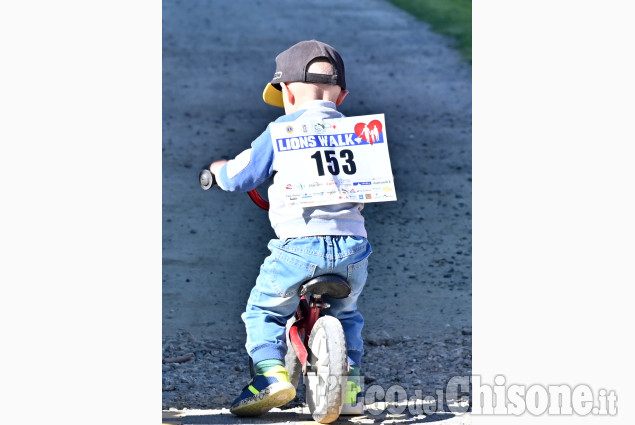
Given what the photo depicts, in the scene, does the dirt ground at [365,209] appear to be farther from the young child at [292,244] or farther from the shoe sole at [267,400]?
the young child at [292,244]

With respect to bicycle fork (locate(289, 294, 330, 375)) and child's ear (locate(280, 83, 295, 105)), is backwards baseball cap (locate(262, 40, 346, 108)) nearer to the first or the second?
child's ear (locate(280, 83, 295, 105))

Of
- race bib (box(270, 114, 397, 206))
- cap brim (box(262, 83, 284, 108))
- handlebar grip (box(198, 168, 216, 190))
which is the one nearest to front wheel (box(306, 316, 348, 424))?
race bib (box(270, 114, 397, 206))

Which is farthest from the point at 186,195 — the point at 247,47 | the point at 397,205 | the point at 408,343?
the point at 247,47

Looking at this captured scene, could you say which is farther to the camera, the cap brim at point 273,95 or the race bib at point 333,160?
the cap brim at point 273,95

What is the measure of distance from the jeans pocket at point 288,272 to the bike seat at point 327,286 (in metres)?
0.03

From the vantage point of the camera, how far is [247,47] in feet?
41.2

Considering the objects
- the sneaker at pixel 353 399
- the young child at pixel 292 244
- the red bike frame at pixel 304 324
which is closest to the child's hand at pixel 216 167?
the young child at pixel 292 244

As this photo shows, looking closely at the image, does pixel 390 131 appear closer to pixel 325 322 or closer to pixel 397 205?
pixel 397 205

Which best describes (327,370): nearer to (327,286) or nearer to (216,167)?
(327,286)

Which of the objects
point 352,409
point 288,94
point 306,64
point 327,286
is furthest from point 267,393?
point 306,64

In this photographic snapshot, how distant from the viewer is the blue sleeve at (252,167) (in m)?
4.95

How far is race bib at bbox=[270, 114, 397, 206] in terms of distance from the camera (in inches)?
191

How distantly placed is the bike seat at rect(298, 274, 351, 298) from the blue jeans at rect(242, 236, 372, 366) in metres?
0.03

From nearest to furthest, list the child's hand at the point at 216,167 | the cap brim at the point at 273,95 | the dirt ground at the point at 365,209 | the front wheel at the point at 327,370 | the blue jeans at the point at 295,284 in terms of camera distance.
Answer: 1. the front wheel at the point at 327,370
2. the blue jeans at the point at 295,284
3. the child's hand at the point at 216,167
4. the cap brim at the point at 273,95
5. the dirt ground at the point at 365,209
